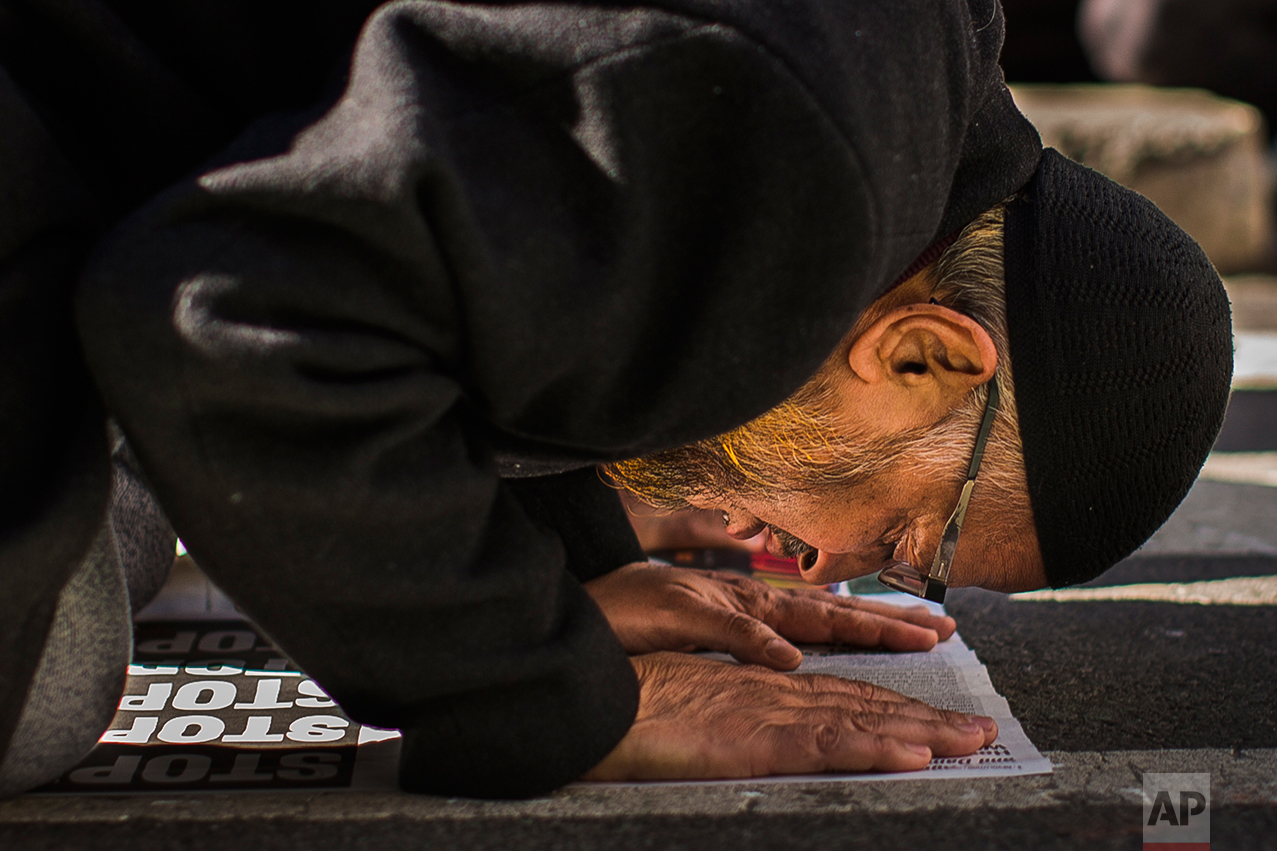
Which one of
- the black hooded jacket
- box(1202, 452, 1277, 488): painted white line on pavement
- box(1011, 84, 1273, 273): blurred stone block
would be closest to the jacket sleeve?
the black hooded jacket

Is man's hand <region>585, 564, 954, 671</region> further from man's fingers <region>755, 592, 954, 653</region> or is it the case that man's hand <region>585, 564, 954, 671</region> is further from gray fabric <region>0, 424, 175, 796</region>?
gray fabric <region>0, 424, 175, 796</region>

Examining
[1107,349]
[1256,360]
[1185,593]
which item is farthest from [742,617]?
[1256,360]

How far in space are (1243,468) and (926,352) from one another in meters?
1.75

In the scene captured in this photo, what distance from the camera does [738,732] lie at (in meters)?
1.07

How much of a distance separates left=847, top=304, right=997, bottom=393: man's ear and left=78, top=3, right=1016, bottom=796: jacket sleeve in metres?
0.26

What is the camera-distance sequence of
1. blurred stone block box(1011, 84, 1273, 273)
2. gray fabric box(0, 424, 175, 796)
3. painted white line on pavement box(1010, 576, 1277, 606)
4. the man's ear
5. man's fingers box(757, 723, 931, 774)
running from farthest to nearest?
blurred stone block box(1011, 84, 1273, 273)
painted white line on pavement box(1010, 576, 1277, 606)
the man's ear
man's fingers box(757, 723, 931, 774)
gray fabric box(0, 424, 175, 796)

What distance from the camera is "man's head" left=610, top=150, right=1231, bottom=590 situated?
3.76 feet

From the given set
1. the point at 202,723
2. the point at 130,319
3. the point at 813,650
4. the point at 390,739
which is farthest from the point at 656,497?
the point at 130,319

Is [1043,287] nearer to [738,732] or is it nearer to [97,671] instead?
[738,732]

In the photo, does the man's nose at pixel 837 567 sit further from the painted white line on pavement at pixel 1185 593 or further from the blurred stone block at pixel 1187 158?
the blurred stone block at pixel 1187 158

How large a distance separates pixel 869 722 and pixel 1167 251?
1.81ft

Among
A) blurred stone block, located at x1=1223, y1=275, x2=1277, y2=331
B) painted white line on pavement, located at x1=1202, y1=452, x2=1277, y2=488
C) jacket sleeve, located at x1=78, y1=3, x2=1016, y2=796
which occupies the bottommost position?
blurred stone block, located at x1=1223, y1=275, x2=1277, y2=331

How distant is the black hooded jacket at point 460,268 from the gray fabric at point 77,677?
189 millimetres

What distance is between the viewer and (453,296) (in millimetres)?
845
